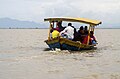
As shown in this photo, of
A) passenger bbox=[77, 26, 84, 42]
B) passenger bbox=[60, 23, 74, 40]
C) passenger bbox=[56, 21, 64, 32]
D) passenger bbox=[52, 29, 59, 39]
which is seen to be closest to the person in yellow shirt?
passenger bbox=[52, 29, 59, 39]

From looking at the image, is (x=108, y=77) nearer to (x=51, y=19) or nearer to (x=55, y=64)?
(x=55, y=64)

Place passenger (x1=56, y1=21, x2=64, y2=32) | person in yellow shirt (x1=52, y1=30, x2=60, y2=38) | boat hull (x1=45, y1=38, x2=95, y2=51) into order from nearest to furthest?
boat hull (x1=45, y1=38, x2=95, y2=51) < person in yellow shirt (x1=52, y1=30, x2=60, y2=38) < passenger (x1=56, y1=21, x2=64, y2=32)

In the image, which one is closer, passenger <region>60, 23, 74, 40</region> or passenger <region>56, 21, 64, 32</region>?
passenger <region>60, 23, 74, 40</region>

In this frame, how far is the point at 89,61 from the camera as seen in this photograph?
19766 millimetres

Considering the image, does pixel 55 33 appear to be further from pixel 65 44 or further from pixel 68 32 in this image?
pixel 65 44

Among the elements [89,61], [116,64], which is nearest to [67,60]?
[89,61]

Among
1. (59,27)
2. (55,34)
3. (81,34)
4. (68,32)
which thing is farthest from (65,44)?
(81,34)

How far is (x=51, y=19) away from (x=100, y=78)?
1140cm

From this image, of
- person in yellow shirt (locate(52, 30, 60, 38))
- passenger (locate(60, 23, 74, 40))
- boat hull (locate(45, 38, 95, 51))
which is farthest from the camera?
person in yellow shirt (locate(52, 30, 60, 38))

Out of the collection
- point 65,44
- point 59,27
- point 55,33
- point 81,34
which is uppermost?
point 59,27

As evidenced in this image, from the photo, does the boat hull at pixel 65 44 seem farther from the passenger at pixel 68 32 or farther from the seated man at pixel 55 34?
the passenger at pixel 68 32

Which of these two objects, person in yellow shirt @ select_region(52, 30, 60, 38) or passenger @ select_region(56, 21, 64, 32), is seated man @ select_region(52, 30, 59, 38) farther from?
passenger @ select_region(56, 21, 64, 32)

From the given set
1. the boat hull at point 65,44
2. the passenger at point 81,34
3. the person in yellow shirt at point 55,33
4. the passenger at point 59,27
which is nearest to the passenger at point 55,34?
the person in yellow shirt at point 55,33

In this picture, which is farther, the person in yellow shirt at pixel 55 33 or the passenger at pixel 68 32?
the person in yellow shirt at pixel 55 33
